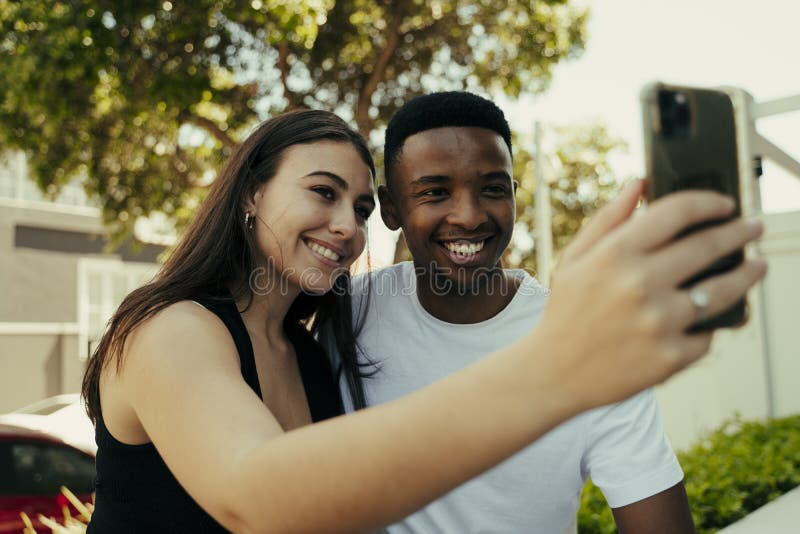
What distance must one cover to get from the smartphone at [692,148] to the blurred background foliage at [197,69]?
787 cm

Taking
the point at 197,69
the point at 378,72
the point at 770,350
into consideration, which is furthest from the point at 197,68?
the point at 770,350

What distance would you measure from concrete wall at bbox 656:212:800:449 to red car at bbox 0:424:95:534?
5682 mm

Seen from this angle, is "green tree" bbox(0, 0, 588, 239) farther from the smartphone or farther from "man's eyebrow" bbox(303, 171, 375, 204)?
the smartphone

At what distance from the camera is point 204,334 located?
1442 mm

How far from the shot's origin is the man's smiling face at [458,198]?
2.38 m

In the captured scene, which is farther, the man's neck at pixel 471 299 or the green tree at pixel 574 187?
the green tree at pixel 574 187

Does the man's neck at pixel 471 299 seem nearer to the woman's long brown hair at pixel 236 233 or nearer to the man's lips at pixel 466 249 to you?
the man's lips at pixel 466 249

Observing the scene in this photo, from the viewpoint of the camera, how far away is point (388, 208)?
8.62 ft

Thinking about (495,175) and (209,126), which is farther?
(209,126)

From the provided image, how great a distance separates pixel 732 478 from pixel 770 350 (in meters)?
3.87

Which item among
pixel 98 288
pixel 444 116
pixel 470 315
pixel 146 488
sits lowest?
pixel 98 288

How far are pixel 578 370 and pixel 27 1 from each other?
9.17 metres

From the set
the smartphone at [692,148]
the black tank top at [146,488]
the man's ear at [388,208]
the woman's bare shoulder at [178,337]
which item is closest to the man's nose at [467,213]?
the man's ear at [388,208]

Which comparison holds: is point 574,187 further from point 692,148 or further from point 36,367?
point 692,148
